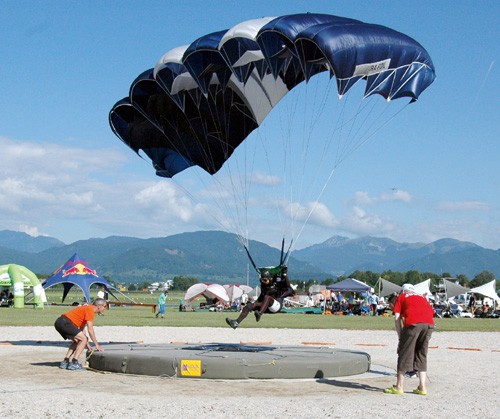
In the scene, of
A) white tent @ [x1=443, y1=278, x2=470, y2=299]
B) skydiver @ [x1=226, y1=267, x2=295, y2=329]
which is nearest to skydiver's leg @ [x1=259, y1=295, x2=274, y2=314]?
skydiver @ [x1=226, y1=267, x2=295, y2=329]

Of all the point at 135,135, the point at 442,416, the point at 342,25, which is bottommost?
the point at 442,416

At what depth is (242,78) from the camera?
46.8 ft

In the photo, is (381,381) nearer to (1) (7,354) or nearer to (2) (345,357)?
(2) (345,357)

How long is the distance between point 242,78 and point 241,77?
0.03 m

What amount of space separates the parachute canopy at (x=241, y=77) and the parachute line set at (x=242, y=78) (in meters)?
0.02

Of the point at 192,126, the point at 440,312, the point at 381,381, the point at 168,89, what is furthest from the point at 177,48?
the point at 440,312

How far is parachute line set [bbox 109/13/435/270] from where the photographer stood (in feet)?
42.7

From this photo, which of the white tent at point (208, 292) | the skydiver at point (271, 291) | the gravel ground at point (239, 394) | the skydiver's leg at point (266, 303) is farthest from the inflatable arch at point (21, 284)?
the skydiver's leg at point (266, 303)

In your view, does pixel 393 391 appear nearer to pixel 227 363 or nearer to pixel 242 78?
pixel 227 363

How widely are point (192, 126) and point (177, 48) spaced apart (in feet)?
8.91

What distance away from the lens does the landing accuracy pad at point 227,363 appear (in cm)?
1152

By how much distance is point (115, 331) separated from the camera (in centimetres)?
2239

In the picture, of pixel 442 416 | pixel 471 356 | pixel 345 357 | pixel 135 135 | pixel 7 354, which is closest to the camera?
pixel 442 416

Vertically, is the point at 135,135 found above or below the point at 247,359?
above
